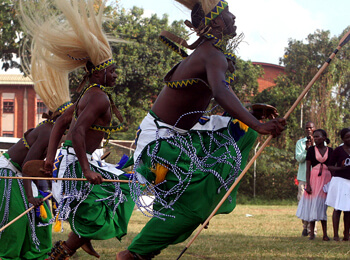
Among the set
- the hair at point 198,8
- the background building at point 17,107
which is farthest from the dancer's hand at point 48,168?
the background building at point 17,107

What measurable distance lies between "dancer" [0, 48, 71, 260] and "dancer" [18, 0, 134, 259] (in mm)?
697

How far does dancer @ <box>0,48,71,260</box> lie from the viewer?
5.74 metres

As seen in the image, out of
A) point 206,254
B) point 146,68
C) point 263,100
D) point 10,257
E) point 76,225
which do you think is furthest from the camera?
point 263,100

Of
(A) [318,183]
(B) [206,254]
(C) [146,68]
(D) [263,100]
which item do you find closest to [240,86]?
(D) [263,100]

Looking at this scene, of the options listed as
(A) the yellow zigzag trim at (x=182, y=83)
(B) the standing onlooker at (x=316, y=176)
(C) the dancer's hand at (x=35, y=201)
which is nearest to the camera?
(A) the yellow zigzag trim at (x=182, y=83)

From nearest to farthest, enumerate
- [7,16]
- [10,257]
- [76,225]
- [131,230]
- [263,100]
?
1. [76,225]
2. [10,257]
3. [131,230]
4. [7,16]
5. [263,100]

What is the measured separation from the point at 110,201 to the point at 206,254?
1.99m

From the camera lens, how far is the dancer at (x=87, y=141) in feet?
16.0

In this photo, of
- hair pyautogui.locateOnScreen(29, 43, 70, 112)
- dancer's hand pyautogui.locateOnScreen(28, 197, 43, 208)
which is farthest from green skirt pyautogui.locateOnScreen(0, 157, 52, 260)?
hair pyautogui.locateOnScreen(29, 43, 70, 112)

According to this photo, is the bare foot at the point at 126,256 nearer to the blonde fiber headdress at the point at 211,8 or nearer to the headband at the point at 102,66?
the blonde fiber headdress at the point at 211,8

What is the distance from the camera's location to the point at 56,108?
20.1 feet

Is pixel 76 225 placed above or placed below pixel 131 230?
above

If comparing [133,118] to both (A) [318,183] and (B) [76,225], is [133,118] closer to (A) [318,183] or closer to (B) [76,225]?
(A) [318,183]

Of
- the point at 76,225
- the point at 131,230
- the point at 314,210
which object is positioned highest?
the point at 76,225
